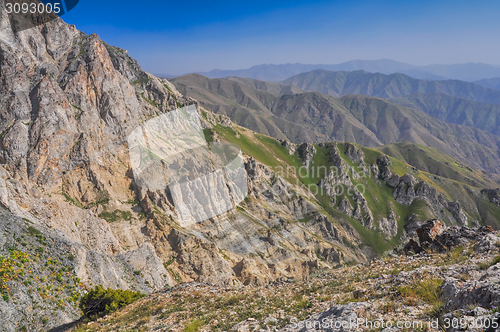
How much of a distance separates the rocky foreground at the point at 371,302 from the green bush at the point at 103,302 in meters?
1.58

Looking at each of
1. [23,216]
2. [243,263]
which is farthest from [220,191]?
[23,216]

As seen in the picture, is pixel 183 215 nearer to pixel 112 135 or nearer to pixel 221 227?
pixel 221 227

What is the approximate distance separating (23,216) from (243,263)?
188 feet

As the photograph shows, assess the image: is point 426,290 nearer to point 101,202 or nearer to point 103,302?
point 103,302

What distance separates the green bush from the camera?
24812 mm

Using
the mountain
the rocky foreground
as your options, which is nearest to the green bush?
the mountain

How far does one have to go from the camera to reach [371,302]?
13.2m

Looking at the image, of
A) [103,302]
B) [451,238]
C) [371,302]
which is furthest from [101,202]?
[451,238]

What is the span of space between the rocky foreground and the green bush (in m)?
1.58

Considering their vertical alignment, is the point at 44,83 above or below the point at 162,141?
above

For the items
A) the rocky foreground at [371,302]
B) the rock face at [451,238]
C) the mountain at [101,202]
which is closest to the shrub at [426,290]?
the rocky foreground at [371,302]

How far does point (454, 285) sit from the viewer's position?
1152 centimetres

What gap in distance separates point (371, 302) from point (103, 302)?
2527cm

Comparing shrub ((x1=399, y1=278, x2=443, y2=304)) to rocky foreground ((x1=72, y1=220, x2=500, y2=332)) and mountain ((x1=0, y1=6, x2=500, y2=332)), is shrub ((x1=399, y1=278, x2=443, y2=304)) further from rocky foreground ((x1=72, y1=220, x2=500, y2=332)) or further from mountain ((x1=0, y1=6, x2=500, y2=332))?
mountain ((x1=0, y1=6, x2=500, y2=332))
